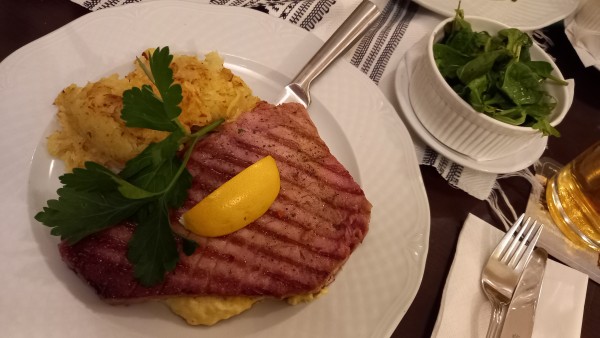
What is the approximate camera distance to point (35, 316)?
50.6 inches

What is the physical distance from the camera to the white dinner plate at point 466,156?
192 cm

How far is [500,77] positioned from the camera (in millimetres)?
1742

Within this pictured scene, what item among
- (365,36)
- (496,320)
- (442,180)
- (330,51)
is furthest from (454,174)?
(365,36)

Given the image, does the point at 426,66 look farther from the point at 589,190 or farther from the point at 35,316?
the point at 35,316

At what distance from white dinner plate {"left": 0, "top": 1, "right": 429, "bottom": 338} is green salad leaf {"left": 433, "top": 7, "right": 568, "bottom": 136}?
333mm

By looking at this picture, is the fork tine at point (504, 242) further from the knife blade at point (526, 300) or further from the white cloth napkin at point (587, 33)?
the white cloth napkin at point (587, 33)

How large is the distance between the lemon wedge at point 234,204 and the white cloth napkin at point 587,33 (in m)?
2.12

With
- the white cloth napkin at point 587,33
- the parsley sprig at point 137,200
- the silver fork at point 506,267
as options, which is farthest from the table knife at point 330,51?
the white cloth napkin at point 587,33

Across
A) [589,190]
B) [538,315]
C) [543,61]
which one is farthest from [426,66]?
[538,315]

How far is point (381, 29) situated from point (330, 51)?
588 mm

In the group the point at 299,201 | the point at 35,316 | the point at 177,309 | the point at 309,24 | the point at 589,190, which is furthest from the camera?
the point at 309,24

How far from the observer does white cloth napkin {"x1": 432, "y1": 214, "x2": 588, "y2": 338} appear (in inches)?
60.7

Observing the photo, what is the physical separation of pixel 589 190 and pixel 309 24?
1.61m

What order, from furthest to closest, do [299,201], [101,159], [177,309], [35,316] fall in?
[101,159] < [299,201] < [177,309] < [35,316]
